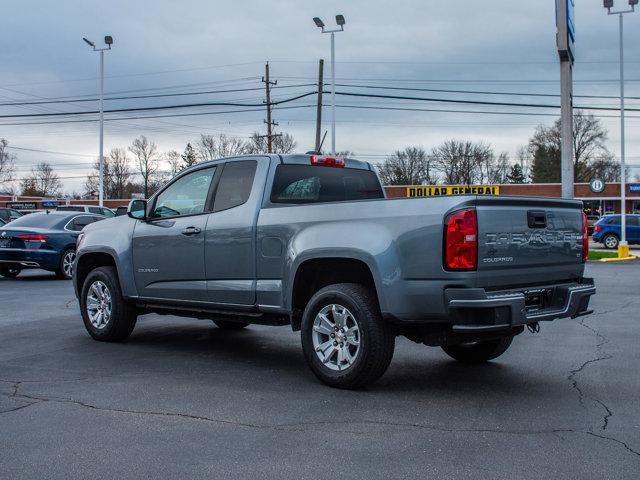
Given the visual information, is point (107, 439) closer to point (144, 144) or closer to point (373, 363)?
point (373, 363)

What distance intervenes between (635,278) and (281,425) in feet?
46.7

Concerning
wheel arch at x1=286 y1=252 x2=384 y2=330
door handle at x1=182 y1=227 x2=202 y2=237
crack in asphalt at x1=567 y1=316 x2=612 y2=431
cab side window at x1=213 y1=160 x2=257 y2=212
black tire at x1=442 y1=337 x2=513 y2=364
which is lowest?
crack in asphalt at x1=567 y1=316 x2=612 y2=431

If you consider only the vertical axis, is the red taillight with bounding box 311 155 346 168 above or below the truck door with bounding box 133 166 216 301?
above

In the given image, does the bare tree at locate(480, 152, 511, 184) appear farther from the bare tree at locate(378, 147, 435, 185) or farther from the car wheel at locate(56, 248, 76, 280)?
the car wheel at locate(56, 248, 76, 280)

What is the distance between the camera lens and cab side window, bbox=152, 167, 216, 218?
7.16 meters

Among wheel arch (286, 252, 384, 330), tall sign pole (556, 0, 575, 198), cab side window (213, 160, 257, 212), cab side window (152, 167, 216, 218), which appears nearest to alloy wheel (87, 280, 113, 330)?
cab side window (152, 167, 216, 218)

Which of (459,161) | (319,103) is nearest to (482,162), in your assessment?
(459,161)

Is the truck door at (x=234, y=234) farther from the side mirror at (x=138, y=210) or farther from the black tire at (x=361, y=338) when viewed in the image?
the side mirror at (x=138, y=210)

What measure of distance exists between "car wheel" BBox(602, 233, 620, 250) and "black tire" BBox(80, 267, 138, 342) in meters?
28.8

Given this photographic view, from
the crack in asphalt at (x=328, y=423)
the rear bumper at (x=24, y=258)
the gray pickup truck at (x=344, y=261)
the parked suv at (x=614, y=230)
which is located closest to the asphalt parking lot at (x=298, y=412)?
the crack in asphalt at (x=328, y=423)

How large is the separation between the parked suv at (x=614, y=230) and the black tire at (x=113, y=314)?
28555 mm

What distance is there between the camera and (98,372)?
638cm

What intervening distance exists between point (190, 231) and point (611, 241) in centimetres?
2929

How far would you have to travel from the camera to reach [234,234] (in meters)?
6.54
